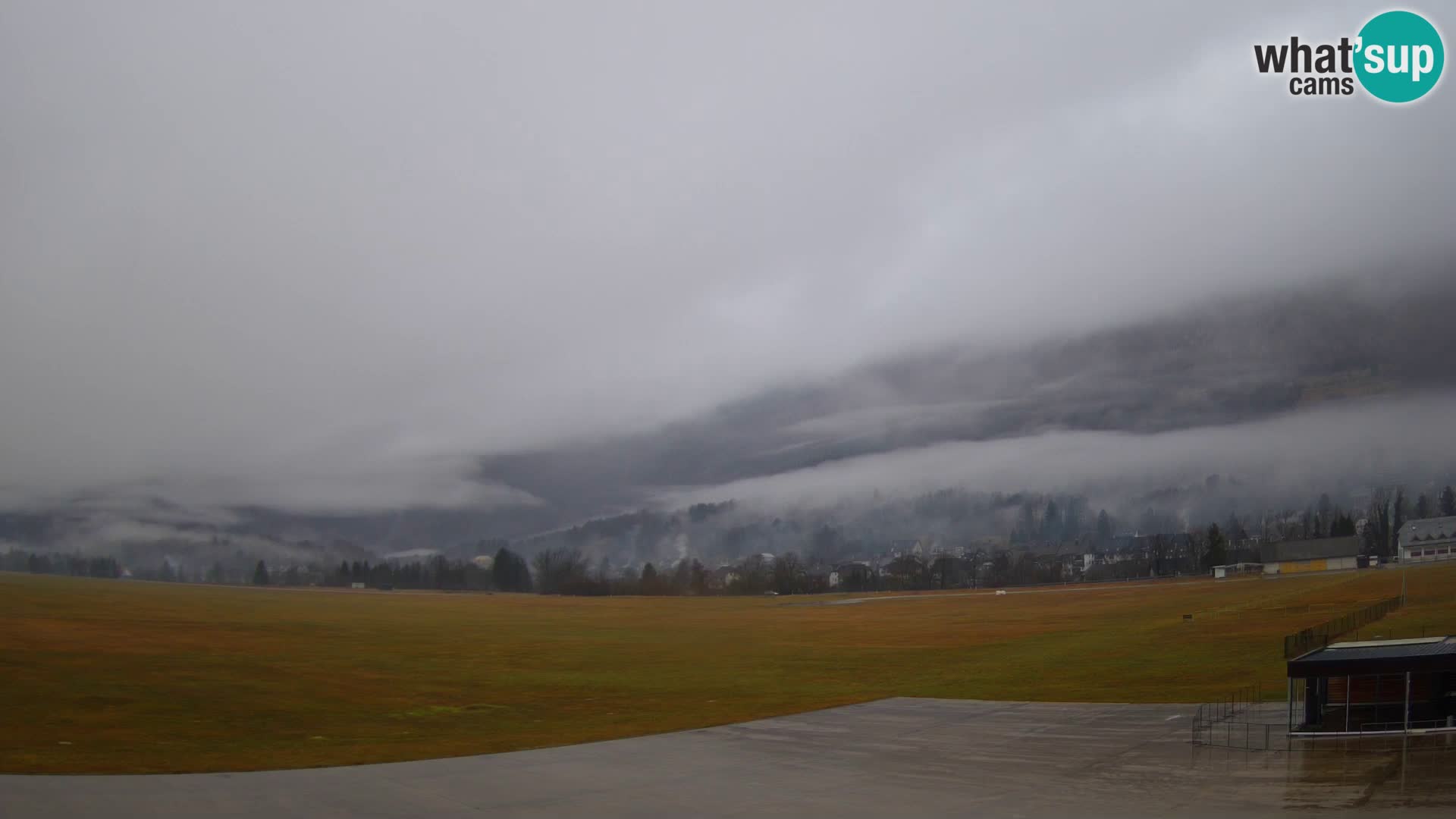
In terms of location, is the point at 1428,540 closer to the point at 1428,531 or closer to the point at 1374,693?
the point at 1428,531

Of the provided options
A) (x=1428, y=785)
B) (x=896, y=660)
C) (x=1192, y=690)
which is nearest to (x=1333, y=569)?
(x=896, y=660)

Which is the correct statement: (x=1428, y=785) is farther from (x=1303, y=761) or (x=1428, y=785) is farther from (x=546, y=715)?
(x=546, y=715)

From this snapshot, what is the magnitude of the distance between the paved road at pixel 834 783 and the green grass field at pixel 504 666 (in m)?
3.43

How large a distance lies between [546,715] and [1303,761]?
32521 millimetres

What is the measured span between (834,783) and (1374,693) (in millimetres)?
23222

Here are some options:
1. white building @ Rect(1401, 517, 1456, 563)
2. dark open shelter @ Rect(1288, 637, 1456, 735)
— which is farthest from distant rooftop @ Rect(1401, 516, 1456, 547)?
dark open shelter @ Rect(1288, 637, 1456, 735)

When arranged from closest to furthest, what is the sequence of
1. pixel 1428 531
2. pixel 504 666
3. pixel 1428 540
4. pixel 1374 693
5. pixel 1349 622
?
pixel 1374 693
pixel 504 666
pixel 1349 622
pixel 1428 540
pixel 1428 531

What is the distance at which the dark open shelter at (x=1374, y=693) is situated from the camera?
36281 mm

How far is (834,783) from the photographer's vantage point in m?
31.4

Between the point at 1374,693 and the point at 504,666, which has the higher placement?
the point at 1374,693

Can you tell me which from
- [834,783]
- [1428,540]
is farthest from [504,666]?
[1428,540]

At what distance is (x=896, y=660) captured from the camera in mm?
74188

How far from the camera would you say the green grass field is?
37.9 meters

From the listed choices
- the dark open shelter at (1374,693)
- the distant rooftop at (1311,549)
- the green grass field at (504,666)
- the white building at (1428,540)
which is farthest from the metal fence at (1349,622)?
the distant rooftop at (1311,549)
